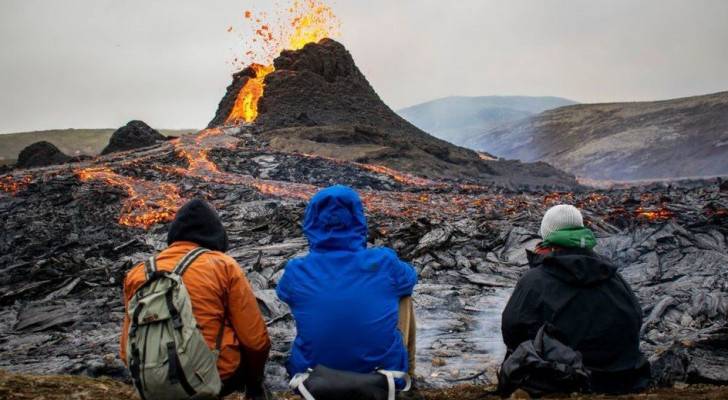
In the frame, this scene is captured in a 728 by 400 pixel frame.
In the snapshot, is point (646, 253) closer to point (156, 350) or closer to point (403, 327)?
point (403, 327)

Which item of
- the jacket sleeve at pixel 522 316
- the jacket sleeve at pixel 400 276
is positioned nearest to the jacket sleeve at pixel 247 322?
the jacket sleeve at pixel 400 276

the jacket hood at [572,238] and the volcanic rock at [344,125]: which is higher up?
the volcanic rock at [344,125]

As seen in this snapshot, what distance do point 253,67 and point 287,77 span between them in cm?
755

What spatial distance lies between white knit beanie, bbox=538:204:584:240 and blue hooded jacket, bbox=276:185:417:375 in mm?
1164

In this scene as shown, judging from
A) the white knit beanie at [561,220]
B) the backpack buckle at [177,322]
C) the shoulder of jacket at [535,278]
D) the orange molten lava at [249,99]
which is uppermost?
the orange molten lava at [249,99]

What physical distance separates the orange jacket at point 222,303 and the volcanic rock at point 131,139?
133 feet

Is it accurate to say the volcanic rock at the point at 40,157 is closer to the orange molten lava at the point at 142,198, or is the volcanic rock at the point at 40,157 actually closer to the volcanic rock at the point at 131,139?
the volcanic rock at the point at 131,139

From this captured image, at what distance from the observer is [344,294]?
10.8 feet

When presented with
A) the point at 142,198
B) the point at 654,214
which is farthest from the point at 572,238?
the point at 142,198

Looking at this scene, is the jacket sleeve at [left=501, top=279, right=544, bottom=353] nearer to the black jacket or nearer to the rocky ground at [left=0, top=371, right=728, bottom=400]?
the black jacket

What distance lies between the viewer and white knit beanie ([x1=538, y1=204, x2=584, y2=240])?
155 inches

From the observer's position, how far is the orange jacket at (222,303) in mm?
3371

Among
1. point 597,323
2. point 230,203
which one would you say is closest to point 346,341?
point 597,323

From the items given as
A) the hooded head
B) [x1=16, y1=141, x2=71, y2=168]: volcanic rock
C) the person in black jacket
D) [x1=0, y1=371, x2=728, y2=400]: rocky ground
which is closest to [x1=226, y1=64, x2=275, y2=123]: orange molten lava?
[x1=16, y1=141, x2=71, y2=168]: volcanic rock
